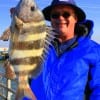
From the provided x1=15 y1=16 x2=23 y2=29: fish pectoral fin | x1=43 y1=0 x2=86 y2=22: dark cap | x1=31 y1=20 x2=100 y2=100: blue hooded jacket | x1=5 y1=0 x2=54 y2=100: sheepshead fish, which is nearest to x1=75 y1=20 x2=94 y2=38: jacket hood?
x1=43 y1=0 x2=86 y2=22: dark cap

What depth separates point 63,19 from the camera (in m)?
4.98

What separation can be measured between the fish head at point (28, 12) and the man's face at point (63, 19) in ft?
4.37

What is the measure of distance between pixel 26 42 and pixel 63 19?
4.78 ft

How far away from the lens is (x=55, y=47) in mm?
5141

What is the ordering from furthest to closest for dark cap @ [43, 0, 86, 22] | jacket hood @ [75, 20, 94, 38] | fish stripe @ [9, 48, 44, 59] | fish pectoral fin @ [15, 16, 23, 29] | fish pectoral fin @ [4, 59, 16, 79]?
jacket hood @ [75, 20, 94, 38] < dark cap @ [43, 0, 86, 22] < fish pectoral fin @ [4, 59, 16, 79] < fish stripe @ [9, 48, 44, 59] < fish pectoral fin @ [15, 16, 23, 29]

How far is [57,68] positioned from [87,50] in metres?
0.43

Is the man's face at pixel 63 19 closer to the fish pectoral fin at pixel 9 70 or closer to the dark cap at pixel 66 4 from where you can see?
the dark cap at pixel 66 4

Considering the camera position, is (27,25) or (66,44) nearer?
(27,25)

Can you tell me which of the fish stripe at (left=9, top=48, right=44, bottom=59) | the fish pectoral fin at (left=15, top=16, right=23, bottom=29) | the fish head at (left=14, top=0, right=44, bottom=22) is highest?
the fish head at (left=14, top=0, right=44, bottom=22)

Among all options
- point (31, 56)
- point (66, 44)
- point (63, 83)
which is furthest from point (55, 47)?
point (31, 56)

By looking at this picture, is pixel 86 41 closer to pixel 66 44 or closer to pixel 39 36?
pixel 66 44

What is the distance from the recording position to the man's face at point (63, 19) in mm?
4941

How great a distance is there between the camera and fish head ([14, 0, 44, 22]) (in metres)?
3.54

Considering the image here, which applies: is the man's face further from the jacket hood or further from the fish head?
the fish head
